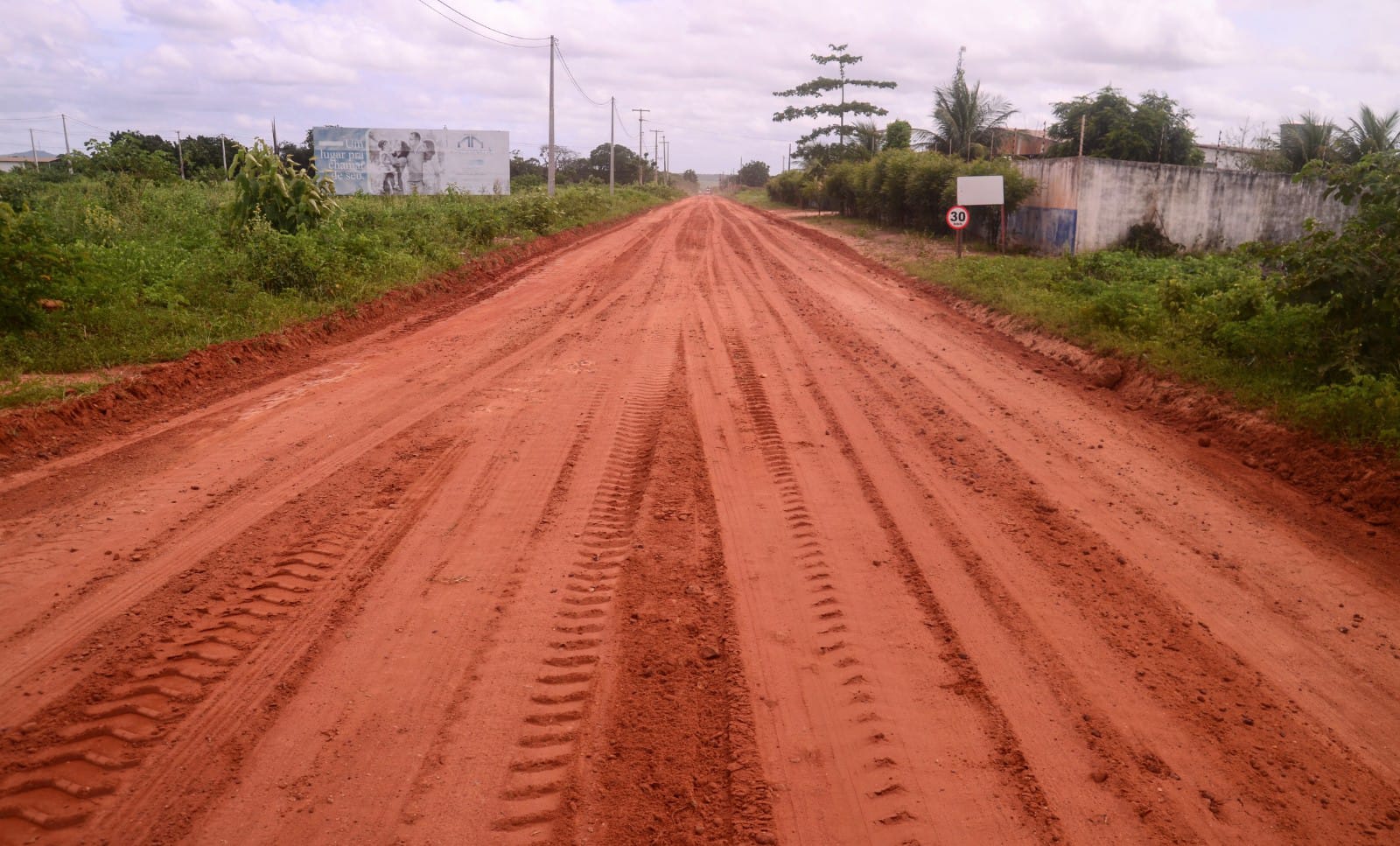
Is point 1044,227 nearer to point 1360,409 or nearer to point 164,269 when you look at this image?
point 1360,409

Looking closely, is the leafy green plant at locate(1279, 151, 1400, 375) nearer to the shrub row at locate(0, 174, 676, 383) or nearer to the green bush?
the green bush

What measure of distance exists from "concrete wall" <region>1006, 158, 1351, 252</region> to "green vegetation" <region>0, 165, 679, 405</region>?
13916 mm

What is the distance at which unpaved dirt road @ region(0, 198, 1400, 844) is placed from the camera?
10.8 ft

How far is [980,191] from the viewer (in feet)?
68.9

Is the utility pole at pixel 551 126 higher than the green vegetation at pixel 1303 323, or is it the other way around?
the utility pole at pixel 551 126

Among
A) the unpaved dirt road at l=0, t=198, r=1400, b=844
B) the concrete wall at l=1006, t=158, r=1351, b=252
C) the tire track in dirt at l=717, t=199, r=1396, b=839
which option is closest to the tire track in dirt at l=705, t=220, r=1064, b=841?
the unpaved dirt road at l=0, t=198, r=1400, b=844

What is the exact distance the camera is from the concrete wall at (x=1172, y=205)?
20.3m

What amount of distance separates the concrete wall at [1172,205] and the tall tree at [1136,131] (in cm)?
923

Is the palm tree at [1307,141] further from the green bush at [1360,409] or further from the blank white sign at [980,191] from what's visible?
the green bush at [1360,409]

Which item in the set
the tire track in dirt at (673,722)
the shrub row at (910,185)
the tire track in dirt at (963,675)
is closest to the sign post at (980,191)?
the shrub row at (910,185)

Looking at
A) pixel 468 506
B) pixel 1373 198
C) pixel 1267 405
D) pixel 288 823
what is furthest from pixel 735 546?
pixel 1373 198

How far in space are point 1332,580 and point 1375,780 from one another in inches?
82.5

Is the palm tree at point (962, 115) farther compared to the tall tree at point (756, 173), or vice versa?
the tall tree at point (756, 173)

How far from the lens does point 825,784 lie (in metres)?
3.39
